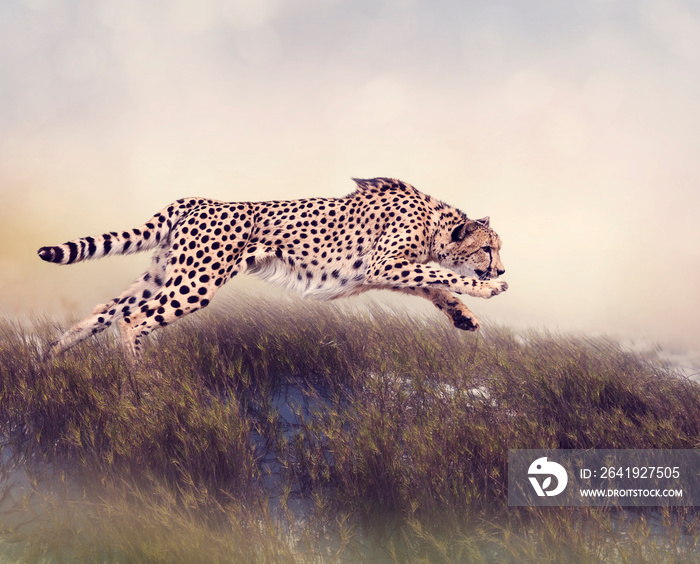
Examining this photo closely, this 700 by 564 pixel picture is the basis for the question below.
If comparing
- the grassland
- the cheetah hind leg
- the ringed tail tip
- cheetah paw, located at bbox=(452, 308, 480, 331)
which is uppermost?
the ringed tail tip

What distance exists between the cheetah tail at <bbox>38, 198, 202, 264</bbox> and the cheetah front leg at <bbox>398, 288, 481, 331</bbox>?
218 cm

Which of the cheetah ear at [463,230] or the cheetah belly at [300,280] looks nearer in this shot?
the cheetah belly at [300,280]

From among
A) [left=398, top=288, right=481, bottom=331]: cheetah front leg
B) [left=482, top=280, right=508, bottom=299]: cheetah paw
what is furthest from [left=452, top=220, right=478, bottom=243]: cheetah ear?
[left=482, top=280, right=508, bottom=299]: cheetah paw

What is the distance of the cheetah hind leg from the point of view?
17.7 feet

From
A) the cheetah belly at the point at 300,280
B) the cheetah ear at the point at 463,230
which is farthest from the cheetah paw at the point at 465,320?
the cheetah belly at the point at 300,280

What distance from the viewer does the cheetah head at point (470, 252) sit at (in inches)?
228

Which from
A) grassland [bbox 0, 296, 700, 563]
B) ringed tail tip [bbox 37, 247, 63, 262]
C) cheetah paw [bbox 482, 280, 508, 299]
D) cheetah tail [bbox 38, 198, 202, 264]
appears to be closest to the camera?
grassland [bbox 0, 296, 700, 563]

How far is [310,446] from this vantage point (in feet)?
12.2

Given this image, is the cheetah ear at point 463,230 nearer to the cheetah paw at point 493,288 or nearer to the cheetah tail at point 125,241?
the cheetah paw at point 493,288

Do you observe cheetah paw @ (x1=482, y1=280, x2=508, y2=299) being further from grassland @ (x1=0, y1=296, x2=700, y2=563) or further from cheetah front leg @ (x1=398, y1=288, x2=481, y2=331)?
grassland @ (x1=0, y1=296, x2=700, y2=563)

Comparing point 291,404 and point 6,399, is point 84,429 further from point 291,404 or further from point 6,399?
point 291,404

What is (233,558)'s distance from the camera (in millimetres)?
2988

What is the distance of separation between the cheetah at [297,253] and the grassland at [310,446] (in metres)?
0.37

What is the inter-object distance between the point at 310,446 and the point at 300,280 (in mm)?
1996
